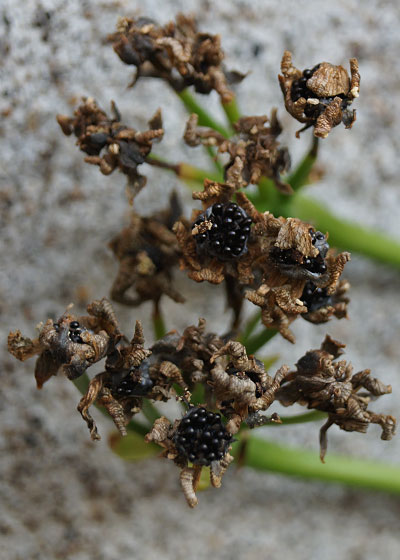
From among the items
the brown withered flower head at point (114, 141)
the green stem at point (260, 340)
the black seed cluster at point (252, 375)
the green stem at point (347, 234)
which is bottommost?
the black seed cluster at point (252, 375)

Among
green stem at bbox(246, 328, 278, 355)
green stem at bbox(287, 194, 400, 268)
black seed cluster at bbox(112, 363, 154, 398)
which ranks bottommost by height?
black seed cluster at bbox(112, 363, 154, 398)

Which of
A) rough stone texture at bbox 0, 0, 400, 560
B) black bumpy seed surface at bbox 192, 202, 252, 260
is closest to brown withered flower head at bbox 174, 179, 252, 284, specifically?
black bumpy seed surface at bbox 192, 202, 252, 260

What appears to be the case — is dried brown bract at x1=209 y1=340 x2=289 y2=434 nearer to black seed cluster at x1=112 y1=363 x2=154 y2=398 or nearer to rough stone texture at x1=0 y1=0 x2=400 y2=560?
black seed cluster at x1=112 y1=363 x2=154 y2=398

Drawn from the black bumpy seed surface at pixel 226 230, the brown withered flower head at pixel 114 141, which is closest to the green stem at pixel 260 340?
the black bumpy seed surface at pixel 226 230

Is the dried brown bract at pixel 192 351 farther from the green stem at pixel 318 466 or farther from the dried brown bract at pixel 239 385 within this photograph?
the green stem at pixel 318 466

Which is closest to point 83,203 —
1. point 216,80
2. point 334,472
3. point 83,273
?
point 83,273

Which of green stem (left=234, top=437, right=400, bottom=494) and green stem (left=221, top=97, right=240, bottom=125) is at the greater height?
green stem (left=221, top=97, right=240, bottom=125)
